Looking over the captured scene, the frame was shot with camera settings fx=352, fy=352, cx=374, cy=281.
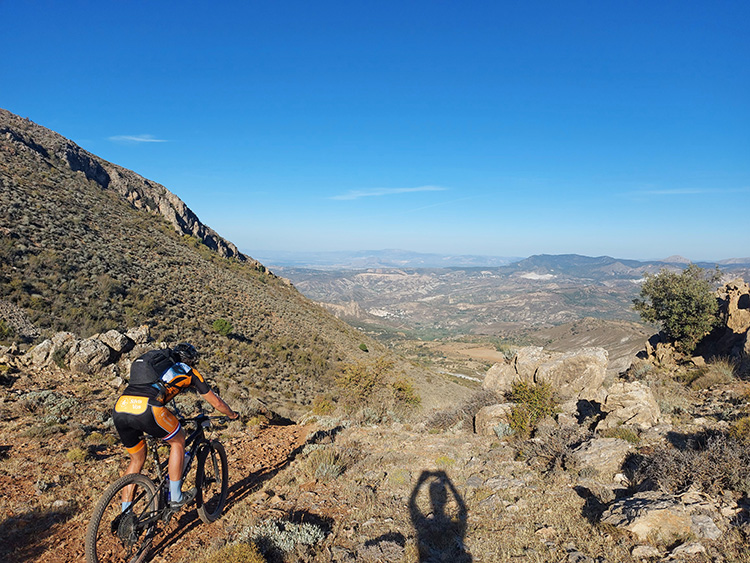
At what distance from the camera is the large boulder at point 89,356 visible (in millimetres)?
11438

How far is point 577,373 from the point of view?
1186cm

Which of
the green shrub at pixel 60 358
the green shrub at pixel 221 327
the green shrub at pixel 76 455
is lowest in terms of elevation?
the green shrub at pixel 221 327

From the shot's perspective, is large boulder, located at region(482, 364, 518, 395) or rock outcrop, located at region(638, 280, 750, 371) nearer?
large boulder, located at region(482, 364, 518, 395)

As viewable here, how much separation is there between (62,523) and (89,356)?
8.84 metres

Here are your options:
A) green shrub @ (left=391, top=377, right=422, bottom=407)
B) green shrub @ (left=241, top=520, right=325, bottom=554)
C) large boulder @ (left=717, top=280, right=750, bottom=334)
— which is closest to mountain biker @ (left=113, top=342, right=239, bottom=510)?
green shrub @ (left=241, top=520, right=325, bottom=554)

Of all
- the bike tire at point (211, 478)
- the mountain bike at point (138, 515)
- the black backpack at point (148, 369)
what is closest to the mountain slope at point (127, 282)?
the bike tire at point (211, 478)

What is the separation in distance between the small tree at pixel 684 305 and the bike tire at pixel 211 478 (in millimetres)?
21614

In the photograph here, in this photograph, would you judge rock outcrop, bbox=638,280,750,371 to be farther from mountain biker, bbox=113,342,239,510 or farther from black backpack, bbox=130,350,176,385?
black backpack, bbox=130,350,176,385

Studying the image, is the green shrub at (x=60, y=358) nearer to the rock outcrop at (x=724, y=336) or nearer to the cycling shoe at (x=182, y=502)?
the cycling shoe at (x=182, y=502)

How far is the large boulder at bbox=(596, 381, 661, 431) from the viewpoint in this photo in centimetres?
782

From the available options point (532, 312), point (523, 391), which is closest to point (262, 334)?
point (523, 391)

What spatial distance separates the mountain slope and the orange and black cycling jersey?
1347 cm

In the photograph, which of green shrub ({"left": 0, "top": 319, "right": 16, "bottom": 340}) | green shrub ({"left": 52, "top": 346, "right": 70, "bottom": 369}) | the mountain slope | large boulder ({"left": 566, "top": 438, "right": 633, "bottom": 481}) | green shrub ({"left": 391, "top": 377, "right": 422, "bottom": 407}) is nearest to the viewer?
large boulder ({"left": 566, "top": 438, "right": 633, "bottom": 481})

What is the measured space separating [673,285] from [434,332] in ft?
518
